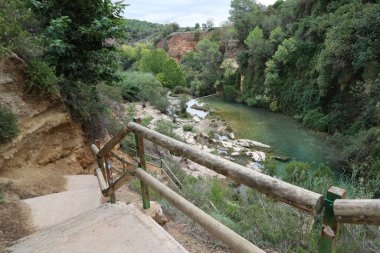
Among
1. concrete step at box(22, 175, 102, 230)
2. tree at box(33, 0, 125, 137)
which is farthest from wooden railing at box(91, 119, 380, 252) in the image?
tree at box(33, 0, 125, 137)

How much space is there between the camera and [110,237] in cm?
244

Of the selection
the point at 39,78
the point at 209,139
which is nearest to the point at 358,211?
the point at 39,78

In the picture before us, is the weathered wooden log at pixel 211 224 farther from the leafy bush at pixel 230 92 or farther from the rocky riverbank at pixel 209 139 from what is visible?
the leafy bush at pixel 230 92

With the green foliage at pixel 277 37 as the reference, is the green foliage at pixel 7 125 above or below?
below

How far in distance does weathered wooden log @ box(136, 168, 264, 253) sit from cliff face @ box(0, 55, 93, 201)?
3.38 meters

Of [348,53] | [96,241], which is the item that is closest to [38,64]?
[96,241]

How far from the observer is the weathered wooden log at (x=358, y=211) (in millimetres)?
1019

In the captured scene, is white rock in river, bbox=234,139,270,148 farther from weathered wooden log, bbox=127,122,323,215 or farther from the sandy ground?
weathered wooden log, bbox=127,122,323,215

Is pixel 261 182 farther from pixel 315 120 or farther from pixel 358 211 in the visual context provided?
pixel 315 120

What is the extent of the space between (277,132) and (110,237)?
19.9 metres

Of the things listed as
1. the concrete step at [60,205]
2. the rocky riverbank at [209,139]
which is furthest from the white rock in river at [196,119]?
the concrete step at [60,205]

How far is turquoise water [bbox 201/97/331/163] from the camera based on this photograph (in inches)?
656

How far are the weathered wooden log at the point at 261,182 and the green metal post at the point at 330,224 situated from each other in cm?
3

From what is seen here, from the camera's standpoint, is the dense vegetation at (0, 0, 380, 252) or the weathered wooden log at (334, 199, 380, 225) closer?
the weathered wooden log at (334, 199, 380, 225)
